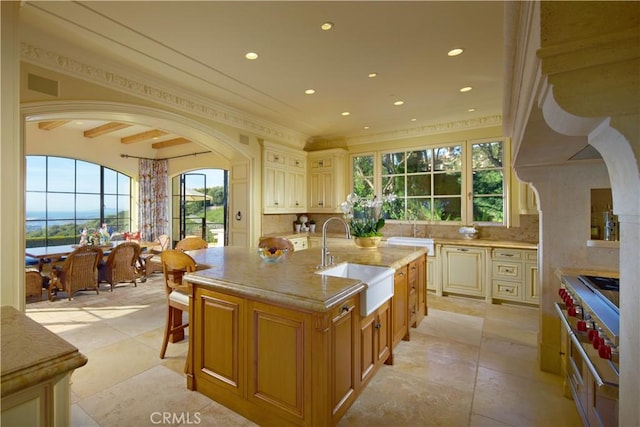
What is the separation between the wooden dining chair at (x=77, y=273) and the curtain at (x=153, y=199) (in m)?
2.86

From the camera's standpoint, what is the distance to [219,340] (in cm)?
196

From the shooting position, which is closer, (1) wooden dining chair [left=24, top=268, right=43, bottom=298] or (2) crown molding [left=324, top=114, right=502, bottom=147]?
(1) wooden dining chair [left=24, top=268, right=43, bottom=298]

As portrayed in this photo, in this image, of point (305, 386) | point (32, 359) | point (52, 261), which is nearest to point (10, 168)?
point (32, 359)

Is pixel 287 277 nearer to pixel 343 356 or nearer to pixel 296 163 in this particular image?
pixel 343 356

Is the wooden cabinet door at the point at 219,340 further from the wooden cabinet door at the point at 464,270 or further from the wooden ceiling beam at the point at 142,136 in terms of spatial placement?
the wooden ceiling beam at the point at 142,136

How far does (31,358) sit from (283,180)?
16.1 ft

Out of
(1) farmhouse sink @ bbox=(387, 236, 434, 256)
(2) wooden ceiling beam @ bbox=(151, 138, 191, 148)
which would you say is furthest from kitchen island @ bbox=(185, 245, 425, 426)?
(2) wooden ceiling beam @ bbox=(151, 138, 191, 148)

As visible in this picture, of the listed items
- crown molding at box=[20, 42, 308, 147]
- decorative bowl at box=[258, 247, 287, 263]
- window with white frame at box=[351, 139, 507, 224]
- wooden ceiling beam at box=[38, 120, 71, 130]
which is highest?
wooden ceiling beam at box=[38, 120, 71, 130]

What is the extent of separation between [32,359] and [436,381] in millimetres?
2513

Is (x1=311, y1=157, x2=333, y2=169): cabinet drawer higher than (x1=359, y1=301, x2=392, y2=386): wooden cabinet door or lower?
higher

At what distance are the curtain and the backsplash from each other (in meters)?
3.71

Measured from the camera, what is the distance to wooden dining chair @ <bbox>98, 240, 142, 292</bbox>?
493 centimetres

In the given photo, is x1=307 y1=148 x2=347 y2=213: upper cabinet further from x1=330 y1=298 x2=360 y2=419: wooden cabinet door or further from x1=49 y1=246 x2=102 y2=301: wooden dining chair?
x1=330 y1=298 x2=360 y2=419: wooden cabinet door

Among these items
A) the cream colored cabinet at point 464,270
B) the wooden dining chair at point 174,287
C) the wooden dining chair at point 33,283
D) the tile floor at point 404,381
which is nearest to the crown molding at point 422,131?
the cream colored cabinet at point 464,270
